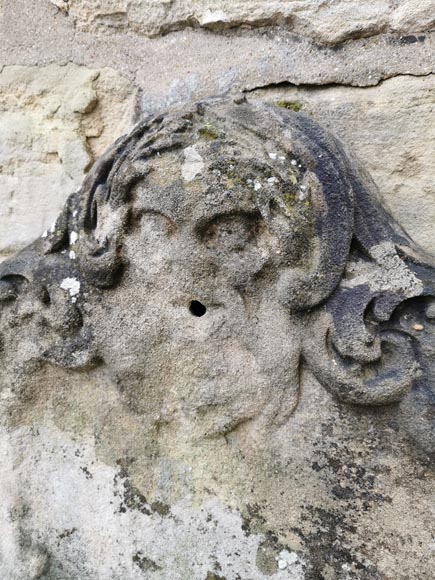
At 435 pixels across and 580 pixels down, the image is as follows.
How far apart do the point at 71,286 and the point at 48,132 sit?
333 millimetres

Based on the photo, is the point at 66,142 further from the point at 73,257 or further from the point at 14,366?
the point at 14,366

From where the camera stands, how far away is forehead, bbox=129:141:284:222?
64cm

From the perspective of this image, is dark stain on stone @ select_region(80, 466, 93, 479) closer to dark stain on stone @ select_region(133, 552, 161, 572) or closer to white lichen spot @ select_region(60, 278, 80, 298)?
dark stain on stone @ select_region(133, 552, 161, 572)

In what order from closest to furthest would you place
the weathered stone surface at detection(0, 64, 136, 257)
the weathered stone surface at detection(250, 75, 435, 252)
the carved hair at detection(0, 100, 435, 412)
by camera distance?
the carved hair at detection(0, 100, 435, 412) → the weathered stone surface at detection(250, 75, 435, 252) → the weathered stone surface at detection(0, 64, 136, 257)

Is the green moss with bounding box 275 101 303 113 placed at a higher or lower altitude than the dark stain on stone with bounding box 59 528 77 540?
higher

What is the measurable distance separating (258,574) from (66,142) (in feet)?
2.35

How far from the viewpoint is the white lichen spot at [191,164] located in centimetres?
65

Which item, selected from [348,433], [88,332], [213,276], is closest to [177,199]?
[213,276]

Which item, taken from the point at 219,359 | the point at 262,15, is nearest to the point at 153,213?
the point at 219,359

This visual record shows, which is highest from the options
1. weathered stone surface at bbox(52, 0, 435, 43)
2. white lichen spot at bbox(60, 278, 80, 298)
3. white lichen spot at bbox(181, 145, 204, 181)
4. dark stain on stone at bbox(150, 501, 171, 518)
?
weathered stone surface at bbox(52, 0, 435, 43)

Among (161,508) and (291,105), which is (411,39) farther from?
(161,508)

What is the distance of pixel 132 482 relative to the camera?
79cm

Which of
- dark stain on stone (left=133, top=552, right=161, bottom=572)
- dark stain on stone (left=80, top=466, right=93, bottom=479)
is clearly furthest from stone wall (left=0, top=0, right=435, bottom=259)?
dark stain on stone (left=133, top=552, right=161, bottom=572)

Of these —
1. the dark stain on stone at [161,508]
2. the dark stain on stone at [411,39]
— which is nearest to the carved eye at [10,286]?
the dark stain on stone at [161,508]
